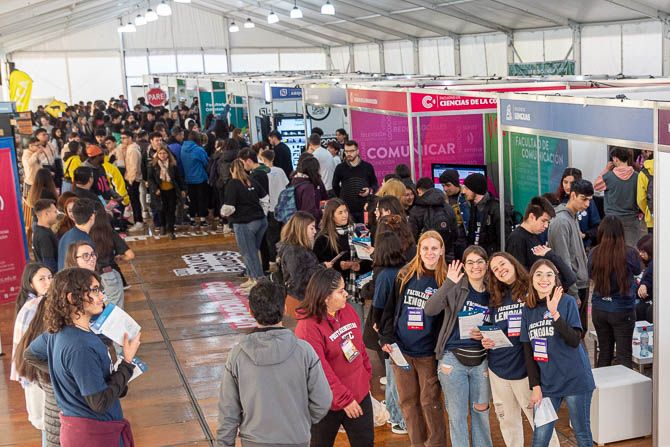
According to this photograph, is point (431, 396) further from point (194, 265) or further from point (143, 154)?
point (143, 154)

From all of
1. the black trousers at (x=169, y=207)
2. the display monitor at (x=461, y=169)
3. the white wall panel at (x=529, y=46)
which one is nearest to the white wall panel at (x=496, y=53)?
the white wall panel at (x=529, y=46)

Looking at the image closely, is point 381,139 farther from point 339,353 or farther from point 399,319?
point 339,353

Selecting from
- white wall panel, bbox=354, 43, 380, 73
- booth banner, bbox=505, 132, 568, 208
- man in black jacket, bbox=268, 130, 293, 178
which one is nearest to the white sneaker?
man in black jacket, bbox=268, 130, 293, 178

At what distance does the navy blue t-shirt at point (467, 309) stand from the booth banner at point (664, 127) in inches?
46.7

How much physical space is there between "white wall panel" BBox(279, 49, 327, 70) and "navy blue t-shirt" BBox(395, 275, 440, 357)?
3054cm

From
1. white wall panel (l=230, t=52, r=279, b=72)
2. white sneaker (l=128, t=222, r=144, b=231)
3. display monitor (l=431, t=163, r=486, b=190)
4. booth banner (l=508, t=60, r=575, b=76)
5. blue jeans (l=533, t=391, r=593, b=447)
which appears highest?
white wall panel (l=230, t=52, r=279, b=72)

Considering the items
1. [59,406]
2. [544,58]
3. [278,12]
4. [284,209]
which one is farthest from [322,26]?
[59,406]

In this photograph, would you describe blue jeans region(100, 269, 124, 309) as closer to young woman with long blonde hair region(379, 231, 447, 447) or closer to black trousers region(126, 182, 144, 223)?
young woman with long blonde hair region(379, 231, 447, 447)

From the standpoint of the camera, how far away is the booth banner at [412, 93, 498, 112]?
827 cm

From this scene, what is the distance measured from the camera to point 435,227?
6809 millimetres

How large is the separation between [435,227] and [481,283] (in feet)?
7.89

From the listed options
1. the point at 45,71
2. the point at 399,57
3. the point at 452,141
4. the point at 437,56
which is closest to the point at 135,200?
the point at 452,141

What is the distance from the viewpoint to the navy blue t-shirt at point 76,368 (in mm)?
3434

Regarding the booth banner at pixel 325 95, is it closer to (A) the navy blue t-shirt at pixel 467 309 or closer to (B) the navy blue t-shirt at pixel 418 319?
(B) the navy blue t-shirt at pixel 418 319
